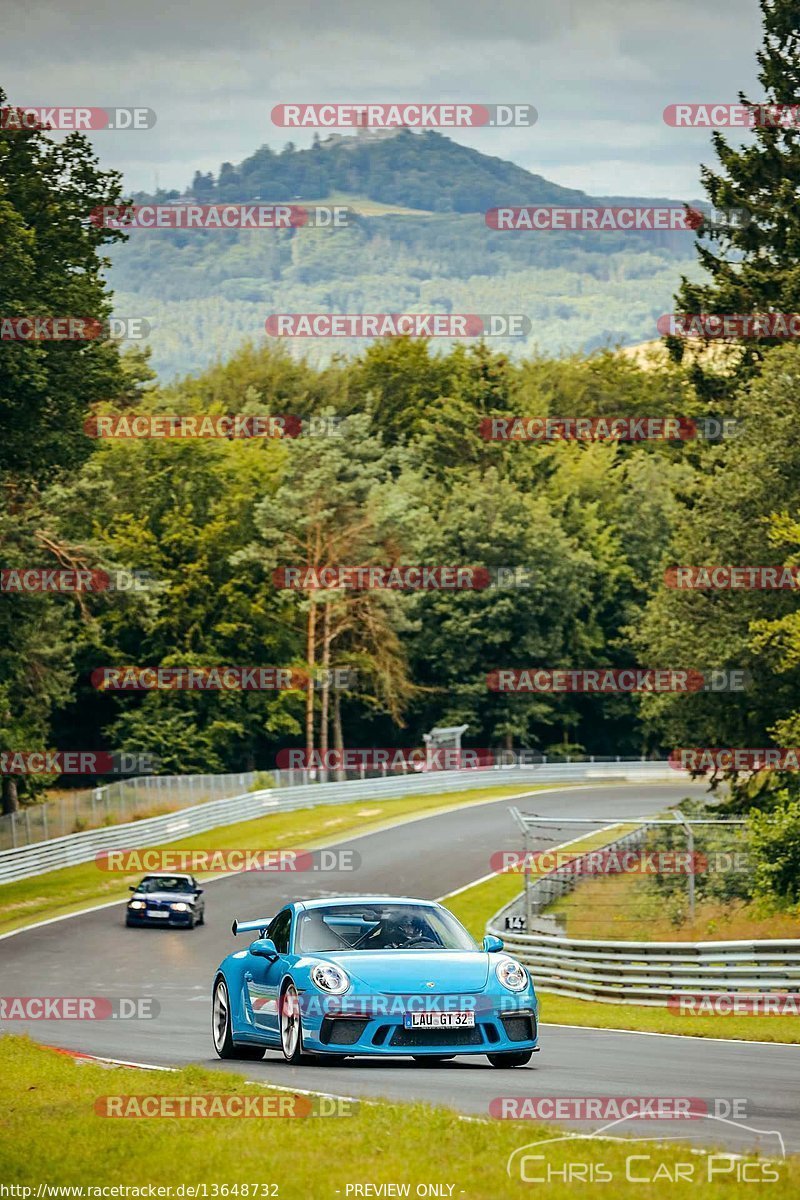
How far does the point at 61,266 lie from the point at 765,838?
23.6 meters

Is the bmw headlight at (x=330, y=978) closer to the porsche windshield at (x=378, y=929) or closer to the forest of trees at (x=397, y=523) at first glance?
the porsche windshield at (x=378, y=929)

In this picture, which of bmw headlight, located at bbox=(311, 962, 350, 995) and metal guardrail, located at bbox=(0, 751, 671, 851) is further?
metal guardrail, located at bbox=(0, 751, 671, 851)

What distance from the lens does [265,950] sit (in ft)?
48.0

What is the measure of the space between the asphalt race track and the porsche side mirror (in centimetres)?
87

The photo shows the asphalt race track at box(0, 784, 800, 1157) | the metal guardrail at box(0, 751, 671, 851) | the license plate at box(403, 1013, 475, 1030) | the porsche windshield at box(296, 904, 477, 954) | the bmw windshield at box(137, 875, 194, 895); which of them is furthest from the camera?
the metal guardrail at box(0, 751, 671, 851)

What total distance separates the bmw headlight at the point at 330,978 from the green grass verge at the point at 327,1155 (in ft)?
8.16

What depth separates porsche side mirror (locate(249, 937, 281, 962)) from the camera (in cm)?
1442

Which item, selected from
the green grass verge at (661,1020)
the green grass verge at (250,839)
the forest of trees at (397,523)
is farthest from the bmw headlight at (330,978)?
the green grass verge at (250,839)

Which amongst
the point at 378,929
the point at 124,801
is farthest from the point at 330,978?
the point at 124,801

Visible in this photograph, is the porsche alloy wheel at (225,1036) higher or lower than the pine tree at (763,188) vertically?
lower

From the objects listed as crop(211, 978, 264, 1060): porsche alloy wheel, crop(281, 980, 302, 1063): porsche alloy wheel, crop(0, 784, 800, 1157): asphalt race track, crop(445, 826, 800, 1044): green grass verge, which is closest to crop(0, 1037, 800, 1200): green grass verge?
crop(0, 784, 800, 1157): asphalt race track

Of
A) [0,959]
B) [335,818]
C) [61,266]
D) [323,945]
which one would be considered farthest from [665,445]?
[323,945]

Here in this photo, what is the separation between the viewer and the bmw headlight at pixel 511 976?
44.5 feet

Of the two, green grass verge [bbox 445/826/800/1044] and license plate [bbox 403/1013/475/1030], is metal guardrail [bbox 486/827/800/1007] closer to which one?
green grass verge [bbox 445/826/800/1044]
